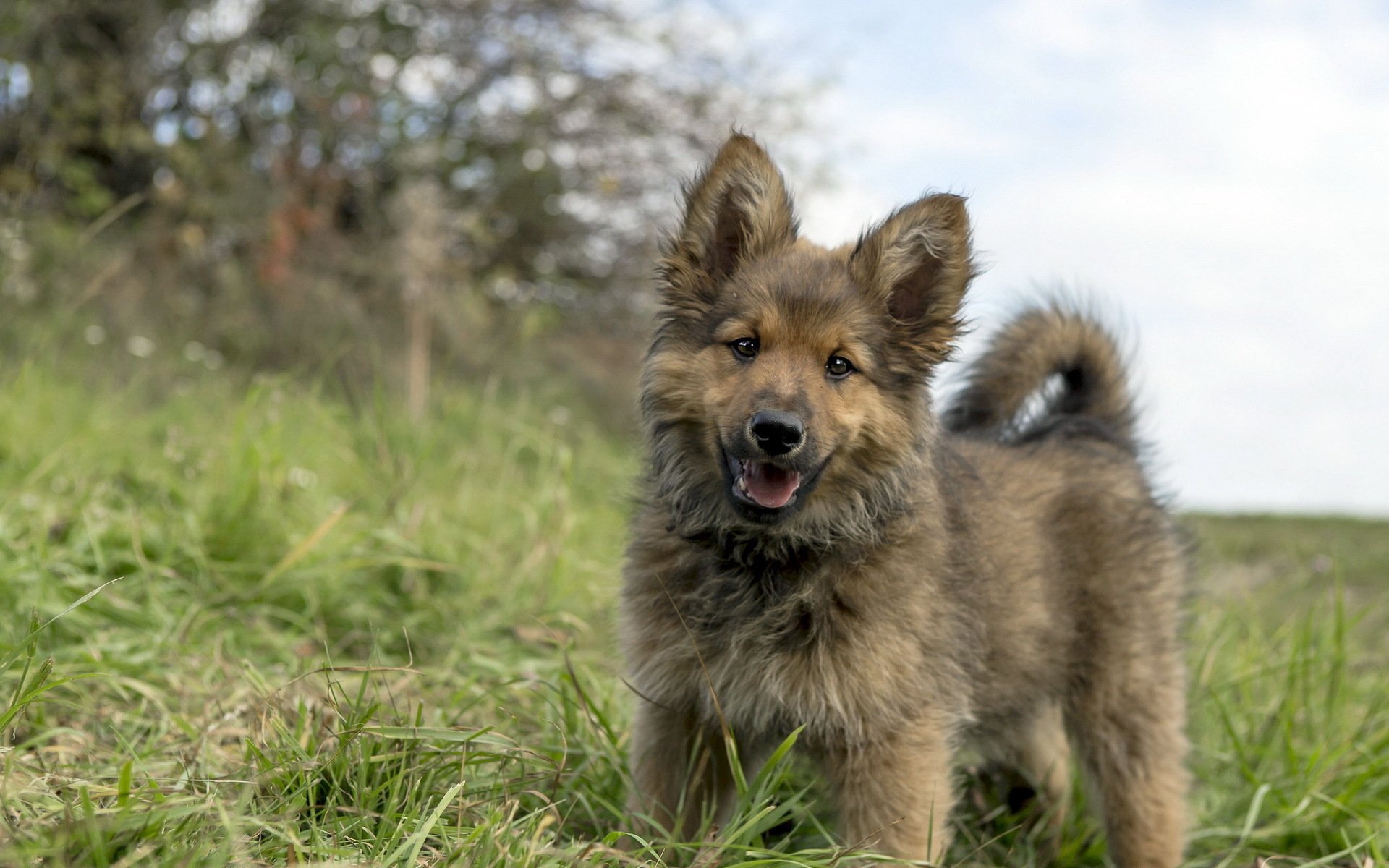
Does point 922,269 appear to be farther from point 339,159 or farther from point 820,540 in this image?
point 339,159

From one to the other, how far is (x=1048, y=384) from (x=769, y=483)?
2152mm

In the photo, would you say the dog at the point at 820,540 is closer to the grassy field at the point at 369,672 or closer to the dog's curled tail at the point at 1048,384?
the grassy field at the point at 369,672

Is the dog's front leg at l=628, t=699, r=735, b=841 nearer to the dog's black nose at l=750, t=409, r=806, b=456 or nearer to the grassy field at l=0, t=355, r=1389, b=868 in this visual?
the grassy field at l=0, t=355, r=1389, b=868

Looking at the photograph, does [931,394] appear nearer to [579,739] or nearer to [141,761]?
[579,739]

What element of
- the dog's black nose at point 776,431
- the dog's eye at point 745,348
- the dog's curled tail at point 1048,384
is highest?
the dog's curled tail at point 1048,384

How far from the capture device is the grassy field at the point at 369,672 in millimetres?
2879

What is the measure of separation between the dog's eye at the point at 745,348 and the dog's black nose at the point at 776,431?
348mm

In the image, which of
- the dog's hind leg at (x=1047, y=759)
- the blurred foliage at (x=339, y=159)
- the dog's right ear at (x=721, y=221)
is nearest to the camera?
the dog's right ear at (x=721, y=221)

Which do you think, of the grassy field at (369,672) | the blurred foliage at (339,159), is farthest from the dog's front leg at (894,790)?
the blurred foliage at (339,159)

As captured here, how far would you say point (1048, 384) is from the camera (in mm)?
5020

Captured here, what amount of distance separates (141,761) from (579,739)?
1.35 metres

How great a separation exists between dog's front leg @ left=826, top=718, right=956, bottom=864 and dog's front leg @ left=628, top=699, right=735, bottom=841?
423mm

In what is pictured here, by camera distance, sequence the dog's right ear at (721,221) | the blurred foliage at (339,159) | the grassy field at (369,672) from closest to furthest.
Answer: the grassy field at (369,672)
the dog's right ear at (721,221)
the blurred foliage at (339,159)

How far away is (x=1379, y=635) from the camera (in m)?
7.16
